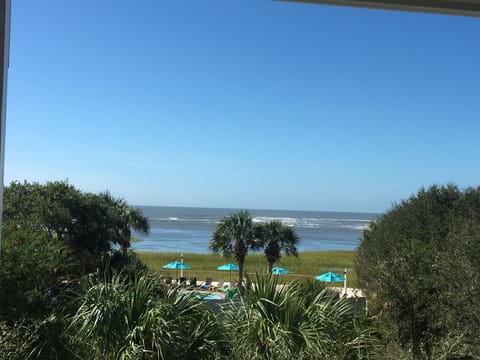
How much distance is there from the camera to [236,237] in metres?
18.4

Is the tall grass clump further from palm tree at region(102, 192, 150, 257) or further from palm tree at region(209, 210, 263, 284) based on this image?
palm tree at region(209, 210, 263, 284)

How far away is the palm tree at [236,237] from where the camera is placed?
18.2 m

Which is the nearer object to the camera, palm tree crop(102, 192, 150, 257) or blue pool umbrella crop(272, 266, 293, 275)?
blue pool umbrella crop(272, 266, 293, 275)

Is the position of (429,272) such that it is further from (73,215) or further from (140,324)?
(73,215)

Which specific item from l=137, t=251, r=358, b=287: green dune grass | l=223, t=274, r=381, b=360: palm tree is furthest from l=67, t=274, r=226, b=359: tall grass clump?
l=137, t=251, r=358, b=287: green dune grass

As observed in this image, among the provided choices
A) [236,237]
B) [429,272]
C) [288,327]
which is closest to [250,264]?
[236,237]

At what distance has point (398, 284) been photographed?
5820 mm

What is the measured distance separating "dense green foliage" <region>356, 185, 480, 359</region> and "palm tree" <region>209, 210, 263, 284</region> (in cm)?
912

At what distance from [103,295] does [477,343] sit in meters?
3.08

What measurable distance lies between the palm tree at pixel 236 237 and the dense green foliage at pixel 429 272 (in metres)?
9.12

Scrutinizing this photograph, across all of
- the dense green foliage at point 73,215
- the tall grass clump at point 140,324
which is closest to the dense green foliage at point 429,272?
the tall grass clump at point 140,324

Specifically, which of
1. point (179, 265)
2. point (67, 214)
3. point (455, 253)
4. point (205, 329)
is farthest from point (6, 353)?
point (179, 265)

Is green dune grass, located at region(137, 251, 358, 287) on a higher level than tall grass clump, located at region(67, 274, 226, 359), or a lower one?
lower

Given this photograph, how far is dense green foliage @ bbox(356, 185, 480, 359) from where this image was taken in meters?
4.34
